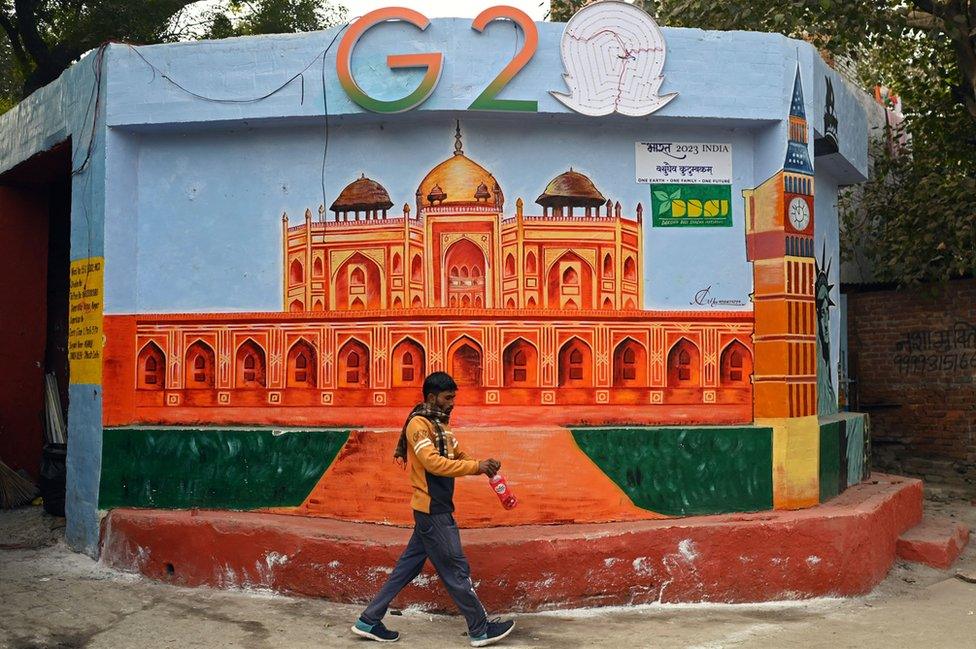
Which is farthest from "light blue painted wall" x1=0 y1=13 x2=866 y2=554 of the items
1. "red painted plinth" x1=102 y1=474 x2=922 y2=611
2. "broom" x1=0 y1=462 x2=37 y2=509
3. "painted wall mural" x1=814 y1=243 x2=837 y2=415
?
"broom" x1=0 y1=462 x2=37 y2=509

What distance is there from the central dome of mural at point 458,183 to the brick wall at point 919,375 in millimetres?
6612

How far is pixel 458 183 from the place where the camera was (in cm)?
675

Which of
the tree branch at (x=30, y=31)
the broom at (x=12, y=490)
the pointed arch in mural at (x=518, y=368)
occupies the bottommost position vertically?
the broom at (x=12, y=490)

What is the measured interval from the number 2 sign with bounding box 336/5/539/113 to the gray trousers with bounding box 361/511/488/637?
2.87m

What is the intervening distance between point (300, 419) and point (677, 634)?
3.01 meters

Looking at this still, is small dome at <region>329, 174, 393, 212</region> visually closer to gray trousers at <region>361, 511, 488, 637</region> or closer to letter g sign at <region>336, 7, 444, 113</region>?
letter g sign at <region>336, 7, 444, 113</region>

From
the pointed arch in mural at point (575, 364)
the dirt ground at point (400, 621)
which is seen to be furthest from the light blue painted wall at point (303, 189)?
the dirt ground at point (400, 621)

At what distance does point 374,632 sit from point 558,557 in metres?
1.30

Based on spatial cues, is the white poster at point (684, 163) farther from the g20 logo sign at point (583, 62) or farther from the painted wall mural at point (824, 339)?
the painted wall mural at point (824, 339)

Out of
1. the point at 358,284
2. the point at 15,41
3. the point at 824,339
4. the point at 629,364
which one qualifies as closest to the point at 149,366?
the point at 358,284

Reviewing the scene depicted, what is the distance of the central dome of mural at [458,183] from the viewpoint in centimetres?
675

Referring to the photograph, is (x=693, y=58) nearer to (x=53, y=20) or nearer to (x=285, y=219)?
(x=285, y=219)

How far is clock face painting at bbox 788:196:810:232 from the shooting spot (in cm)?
683

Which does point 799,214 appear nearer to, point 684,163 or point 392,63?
point 684,163
